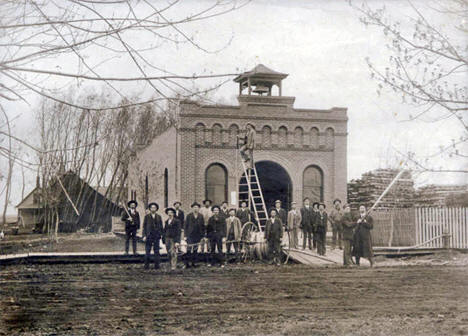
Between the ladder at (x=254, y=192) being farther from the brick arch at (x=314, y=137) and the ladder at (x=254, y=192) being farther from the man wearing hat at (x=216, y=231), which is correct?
the brick arch at (x=314, y=137)

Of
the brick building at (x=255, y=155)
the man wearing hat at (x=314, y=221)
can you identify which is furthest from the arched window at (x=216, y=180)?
the man wearing hat at (x=314, y=221)

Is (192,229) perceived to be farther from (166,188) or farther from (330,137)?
(330,137)

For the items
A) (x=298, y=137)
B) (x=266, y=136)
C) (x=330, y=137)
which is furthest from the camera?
(x=298, y=137)

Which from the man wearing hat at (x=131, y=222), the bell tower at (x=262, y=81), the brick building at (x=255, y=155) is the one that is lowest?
the man wearing hat at (x=131, y=222)

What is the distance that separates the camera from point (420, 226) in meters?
11.5

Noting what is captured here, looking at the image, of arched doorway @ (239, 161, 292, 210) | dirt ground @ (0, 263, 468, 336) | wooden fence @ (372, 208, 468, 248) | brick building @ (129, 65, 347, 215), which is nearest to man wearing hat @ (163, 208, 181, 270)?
dirt ground @ (0, 263, 468, 336)

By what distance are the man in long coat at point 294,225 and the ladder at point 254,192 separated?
0.50 meters

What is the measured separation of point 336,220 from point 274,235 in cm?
131

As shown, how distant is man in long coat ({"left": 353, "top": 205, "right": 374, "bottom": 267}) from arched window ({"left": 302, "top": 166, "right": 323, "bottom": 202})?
37.6 inches

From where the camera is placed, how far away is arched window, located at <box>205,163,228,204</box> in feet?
34.5

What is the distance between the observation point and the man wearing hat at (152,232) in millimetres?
8734

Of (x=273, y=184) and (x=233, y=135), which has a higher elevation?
(x=233, y=135)

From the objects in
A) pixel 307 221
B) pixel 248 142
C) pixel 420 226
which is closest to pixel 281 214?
pixel 307 221

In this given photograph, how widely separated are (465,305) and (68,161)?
616 cm
